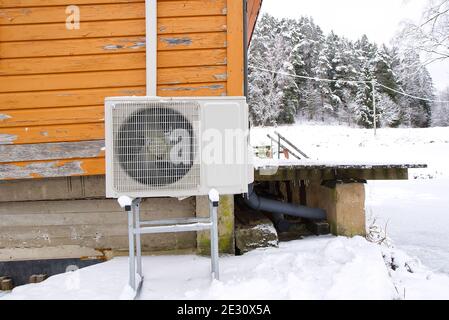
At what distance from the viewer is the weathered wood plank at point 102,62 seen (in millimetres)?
3240

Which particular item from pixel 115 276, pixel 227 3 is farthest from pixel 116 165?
pixel 227 3

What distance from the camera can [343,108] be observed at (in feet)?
127

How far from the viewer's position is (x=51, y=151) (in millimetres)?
3240

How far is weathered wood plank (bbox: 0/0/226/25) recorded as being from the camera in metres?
3.23

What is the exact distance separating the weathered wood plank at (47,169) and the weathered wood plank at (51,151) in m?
0.04

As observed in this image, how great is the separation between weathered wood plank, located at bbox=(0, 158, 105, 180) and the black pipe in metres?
1.50

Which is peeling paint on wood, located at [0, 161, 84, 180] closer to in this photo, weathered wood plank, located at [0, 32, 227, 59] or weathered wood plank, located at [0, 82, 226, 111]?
weathered wood plank, located at [0, 82, 226, 111]

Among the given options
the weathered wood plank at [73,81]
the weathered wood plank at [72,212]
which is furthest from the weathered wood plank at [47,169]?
the weathered wood plank at [73,81]

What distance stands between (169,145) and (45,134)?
1.65 metres

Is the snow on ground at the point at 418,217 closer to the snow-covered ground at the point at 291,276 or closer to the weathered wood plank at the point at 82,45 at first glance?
the snow-covered ground at the point at 291,276

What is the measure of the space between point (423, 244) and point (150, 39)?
3.89 m
